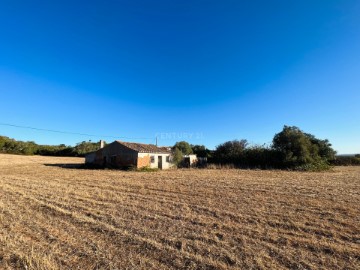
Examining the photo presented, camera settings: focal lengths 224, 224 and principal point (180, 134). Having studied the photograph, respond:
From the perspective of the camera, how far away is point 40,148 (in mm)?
56219

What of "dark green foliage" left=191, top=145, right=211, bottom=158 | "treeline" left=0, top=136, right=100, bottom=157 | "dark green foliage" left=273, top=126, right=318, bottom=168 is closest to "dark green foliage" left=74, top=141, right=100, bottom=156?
"treeline" left=0, top=136, right=100, bottom=157

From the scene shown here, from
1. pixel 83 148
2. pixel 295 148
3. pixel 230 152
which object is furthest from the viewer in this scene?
pixel 83 148

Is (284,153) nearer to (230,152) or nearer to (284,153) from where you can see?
(284,153)

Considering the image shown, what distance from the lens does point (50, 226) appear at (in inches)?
221

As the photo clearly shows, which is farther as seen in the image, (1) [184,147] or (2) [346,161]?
(1) [184,147]

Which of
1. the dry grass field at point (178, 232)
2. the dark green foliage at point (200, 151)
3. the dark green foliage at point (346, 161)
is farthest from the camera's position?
the dark green foliage at point (200, 151)

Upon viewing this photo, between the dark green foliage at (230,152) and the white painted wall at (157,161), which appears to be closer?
the white painted wall at (157,161)

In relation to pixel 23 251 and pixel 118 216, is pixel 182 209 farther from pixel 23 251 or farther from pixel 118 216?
pixel 23 251

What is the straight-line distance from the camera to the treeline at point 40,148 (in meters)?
51.7

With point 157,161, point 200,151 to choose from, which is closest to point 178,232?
point 157,161

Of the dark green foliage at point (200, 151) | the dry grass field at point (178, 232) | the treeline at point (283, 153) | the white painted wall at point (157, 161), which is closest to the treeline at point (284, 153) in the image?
the treeline at point (283, 153)

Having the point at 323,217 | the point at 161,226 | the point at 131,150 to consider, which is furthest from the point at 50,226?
the point at 131,150

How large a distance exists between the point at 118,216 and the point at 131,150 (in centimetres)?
1989

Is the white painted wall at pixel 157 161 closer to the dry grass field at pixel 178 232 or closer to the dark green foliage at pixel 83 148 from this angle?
the dry grass field at pixel 178 232
